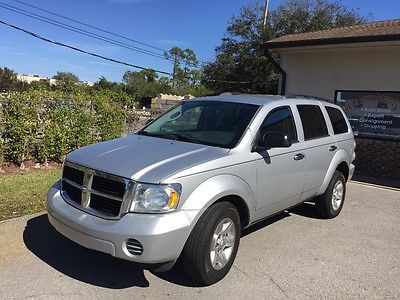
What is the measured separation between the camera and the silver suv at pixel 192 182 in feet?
11.5

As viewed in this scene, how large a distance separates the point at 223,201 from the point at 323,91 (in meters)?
8.47

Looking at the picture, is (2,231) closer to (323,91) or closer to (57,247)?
(57,247)

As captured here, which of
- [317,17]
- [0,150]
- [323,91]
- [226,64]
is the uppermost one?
[317,17]

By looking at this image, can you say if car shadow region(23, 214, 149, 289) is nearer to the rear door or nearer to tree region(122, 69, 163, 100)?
the rear door

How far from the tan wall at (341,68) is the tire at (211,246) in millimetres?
7909

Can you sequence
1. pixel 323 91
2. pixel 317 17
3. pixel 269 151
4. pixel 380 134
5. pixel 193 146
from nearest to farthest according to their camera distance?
pixel 193 146
pixel 269 151
pixel 380 134
pixel 323 91
pixel 317 17

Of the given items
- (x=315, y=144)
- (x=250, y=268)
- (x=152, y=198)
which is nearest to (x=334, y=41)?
(x=315, y=144)

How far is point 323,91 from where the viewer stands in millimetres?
11586

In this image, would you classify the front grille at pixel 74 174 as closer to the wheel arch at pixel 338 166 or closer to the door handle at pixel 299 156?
the door handle at pixel 299 156

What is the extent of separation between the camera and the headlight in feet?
11.5

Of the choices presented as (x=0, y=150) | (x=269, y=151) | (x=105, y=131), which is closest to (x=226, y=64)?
(x=105, y=131)

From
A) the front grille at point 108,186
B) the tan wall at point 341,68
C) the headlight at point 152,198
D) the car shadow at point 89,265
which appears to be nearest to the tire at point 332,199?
the car shadow at point 89,265

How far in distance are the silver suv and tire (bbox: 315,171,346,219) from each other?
62 cm

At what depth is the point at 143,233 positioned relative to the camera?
132 inches
